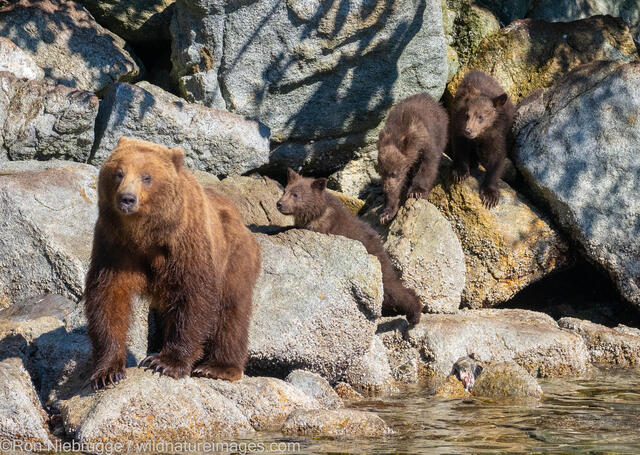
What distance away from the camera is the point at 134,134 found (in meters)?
10.6

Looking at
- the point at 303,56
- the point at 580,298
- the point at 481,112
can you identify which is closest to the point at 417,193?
the point at 481,112

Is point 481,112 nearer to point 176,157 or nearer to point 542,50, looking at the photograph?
point 542,50

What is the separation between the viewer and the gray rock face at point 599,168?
10633mm

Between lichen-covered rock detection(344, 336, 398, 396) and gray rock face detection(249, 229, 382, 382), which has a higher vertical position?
gray rock face detection(249, 229, 382, 382)

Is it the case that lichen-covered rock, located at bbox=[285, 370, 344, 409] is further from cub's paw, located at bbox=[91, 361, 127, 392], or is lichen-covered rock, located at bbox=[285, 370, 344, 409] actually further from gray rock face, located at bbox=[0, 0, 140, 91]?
gray rock face, located at bbox=[0, 0, 140, 91]

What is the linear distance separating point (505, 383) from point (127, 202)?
13.7 ft

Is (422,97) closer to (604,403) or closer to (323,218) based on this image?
(323,218)

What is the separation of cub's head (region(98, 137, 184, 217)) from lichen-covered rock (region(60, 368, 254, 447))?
1292mm

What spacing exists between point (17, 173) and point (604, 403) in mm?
6366

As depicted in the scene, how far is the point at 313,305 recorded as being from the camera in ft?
25.7

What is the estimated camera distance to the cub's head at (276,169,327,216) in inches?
392

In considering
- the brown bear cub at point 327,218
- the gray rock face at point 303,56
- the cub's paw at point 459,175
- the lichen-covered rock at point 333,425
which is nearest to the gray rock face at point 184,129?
the gray rock face at point 303,56

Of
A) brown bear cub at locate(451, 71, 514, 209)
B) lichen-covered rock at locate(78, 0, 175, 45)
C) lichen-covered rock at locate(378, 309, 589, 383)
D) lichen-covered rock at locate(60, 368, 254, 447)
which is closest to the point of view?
lichen-covered rock at locate(60, 368, 254, 447)

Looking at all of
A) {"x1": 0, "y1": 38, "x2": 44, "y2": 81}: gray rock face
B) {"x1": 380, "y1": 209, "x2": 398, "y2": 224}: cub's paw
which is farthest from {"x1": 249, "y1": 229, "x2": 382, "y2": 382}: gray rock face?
{"x1": 0, "y1": 38, "x2": 44, "y2": 81}: gray rock face
